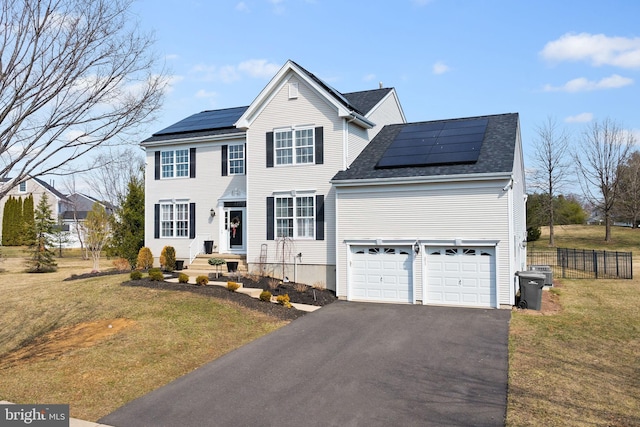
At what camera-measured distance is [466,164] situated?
52.9 feet

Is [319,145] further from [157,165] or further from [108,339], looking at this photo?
[108,339]

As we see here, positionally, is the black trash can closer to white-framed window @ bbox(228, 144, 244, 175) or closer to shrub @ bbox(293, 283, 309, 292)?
shrub @ bbox(293, 283, 309, 292)

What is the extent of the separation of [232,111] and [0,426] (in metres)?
20.2

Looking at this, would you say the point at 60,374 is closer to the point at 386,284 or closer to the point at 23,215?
the point at 386,284

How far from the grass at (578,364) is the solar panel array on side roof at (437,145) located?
19.6ft

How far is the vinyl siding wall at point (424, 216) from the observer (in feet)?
49.8

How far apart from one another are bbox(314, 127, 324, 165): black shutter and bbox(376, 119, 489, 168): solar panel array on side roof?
7.91ft

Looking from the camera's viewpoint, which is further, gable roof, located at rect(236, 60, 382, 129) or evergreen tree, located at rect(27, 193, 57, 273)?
evergreen tree, located at rect(27, 193, 57, 273)

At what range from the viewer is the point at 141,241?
24.5 metres

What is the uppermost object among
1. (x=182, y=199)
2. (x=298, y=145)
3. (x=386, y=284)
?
(x=298, y=145)

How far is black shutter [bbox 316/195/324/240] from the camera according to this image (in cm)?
1848

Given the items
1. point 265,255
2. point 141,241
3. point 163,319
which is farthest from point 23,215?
point 163,319

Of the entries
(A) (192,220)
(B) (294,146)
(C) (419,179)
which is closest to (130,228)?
(A) (192,220)

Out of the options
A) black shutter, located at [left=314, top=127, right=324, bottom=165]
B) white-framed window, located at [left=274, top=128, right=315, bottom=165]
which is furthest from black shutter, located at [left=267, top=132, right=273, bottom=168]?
black shutter, located at [left=314, top=127, right=324, bottom=165]
